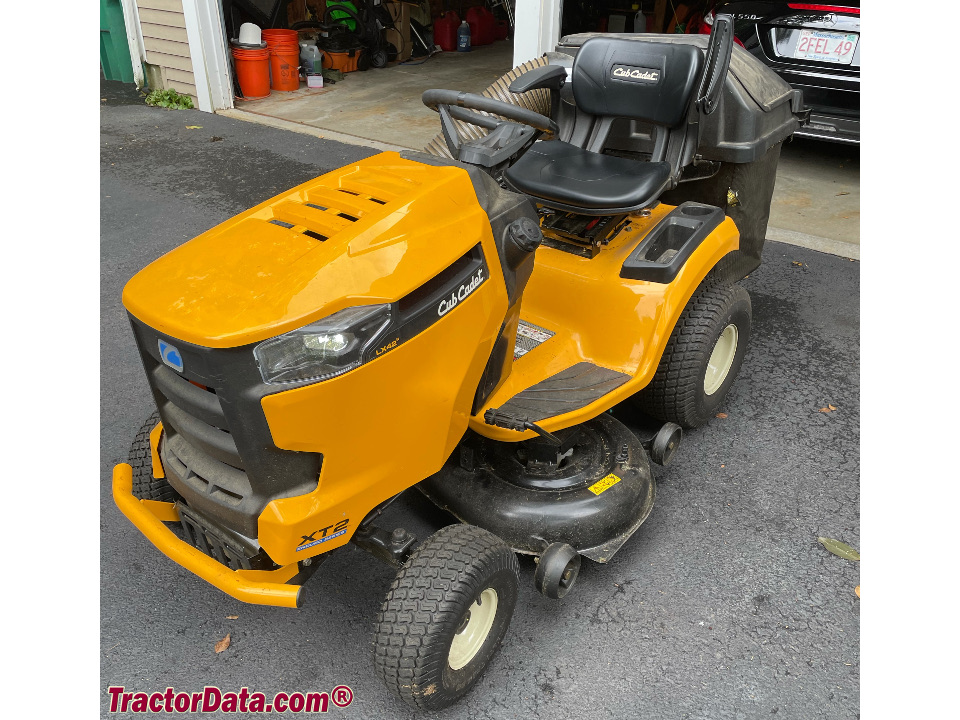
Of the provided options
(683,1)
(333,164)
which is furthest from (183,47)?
(683,1)

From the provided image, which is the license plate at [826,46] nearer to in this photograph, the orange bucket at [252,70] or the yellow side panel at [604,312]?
the yellow side panel at [604,312]

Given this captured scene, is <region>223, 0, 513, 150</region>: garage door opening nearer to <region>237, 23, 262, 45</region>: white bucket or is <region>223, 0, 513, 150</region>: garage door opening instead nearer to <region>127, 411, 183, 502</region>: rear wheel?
<region>237, 23, 262, 45</region>: white bucket

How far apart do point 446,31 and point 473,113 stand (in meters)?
8.04

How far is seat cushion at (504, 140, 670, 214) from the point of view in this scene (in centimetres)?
247

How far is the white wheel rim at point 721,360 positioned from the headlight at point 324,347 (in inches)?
63.8

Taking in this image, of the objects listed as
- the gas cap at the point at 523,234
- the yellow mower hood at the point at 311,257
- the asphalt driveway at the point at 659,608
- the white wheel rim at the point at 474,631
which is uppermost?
the yellow mower hood at the point at 311,257

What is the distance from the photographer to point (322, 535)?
1.75 metres

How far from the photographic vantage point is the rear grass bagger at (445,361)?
5.32 feet

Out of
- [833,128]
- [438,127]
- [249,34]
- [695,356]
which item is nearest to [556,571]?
[695,356]

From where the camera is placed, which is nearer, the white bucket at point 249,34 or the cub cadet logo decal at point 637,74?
the cub cadet logo decal at point 637,74

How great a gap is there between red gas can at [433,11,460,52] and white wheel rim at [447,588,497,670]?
883 centimetres

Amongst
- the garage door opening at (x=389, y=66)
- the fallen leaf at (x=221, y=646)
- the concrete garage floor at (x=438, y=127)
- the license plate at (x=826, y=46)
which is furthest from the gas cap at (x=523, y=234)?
the garage door opening at (x=389, y=66)

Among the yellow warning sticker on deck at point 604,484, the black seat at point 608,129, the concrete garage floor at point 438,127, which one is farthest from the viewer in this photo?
the concrete garage floor at point 438,127

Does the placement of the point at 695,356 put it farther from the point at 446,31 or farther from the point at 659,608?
the point at 446,31
